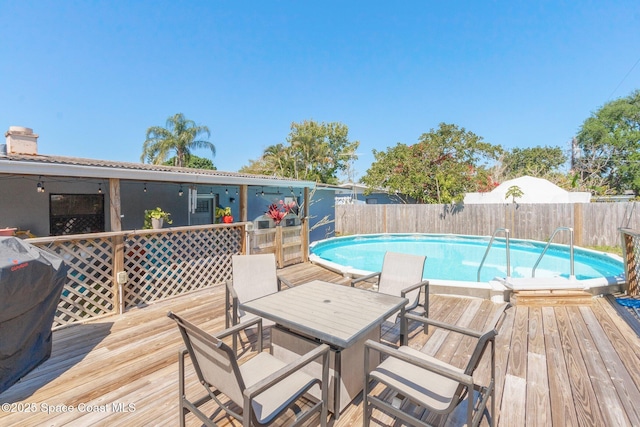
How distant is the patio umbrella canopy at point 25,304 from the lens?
2.68m

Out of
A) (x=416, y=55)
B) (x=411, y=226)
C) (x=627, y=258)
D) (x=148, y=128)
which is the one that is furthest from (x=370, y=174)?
(x=148, y=128)

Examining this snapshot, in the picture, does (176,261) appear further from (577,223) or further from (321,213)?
(577,223)

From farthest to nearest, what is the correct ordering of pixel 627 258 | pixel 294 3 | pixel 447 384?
pixel 294 3 → pixel 627 258 → pixel 447 384

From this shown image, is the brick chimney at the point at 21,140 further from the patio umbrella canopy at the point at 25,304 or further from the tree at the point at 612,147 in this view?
the tree at the point at 612,147

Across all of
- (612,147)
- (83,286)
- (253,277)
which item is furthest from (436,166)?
(612,147)

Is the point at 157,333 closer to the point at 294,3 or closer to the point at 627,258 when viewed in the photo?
the point at 627,258

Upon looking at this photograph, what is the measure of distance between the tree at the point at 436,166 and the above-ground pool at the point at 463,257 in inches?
137

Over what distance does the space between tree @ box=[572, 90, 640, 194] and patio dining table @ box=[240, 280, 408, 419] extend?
27090 mm

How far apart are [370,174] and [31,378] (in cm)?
1803

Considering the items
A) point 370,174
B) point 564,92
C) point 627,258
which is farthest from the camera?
point 564,92

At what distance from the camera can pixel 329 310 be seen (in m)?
2.79

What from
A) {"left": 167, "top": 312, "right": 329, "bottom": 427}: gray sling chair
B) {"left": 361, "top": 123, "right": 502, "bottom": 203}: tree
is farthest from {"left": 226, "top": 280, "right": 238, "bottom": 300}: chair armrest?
{"left": 361, "top": 123, "right": 502, "bottom": 203}: tree

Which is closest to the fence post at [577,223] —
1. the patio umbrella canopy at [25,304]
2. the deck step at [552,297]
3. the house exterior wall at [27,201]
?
the deck step at [552,297]

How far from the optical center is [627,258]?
5324 millimetres
